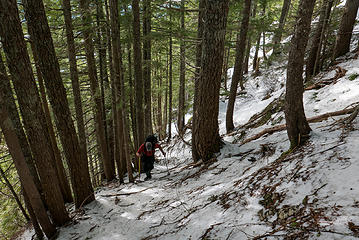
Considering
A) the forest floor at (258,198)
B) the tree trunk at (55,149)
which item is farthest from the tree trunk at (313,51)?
the tree trunk at (55,149)

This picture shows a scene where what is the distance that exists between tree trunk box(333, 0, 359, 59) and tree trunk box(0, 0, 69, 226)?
11.1 m

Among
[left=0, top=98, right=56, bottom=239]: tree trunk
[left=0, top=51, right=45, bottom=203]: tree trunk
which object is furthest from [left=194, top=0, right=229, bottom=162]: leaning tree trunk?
[left=0, top=51, right=45, bottom=203]: tree trunk

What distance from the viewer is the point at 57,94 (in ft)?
15.5

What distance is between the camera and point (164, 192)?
5.70m

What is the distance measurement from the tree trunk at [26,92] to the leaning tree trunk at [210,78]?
4.04 m

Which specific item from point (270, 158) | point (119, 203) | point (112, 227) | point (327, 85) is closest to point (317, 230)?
point (270, 158)

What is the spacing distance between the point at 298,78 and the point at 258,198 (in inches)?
99.1

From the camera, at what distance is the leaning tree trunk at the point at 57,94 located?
13.8ft

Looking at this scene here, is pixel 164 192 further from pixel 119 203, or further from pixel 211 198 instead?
pixel 211 198

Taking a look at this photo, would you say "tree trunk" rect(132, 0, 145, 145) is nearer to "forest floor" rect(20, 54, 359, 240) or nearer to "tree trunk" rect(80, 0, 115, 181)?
"tree trunk" rect(80, 0, 115, 181)

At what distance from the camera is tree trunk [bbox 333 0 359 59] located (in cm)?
865

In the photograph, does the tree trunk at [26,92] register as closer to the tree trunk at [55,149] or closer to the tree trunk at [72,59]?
the tree trunk at [72,59]

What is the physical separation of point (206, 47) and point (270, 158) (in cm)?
333

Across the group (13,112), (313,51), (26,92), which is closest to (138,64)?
Result: (13,112)
